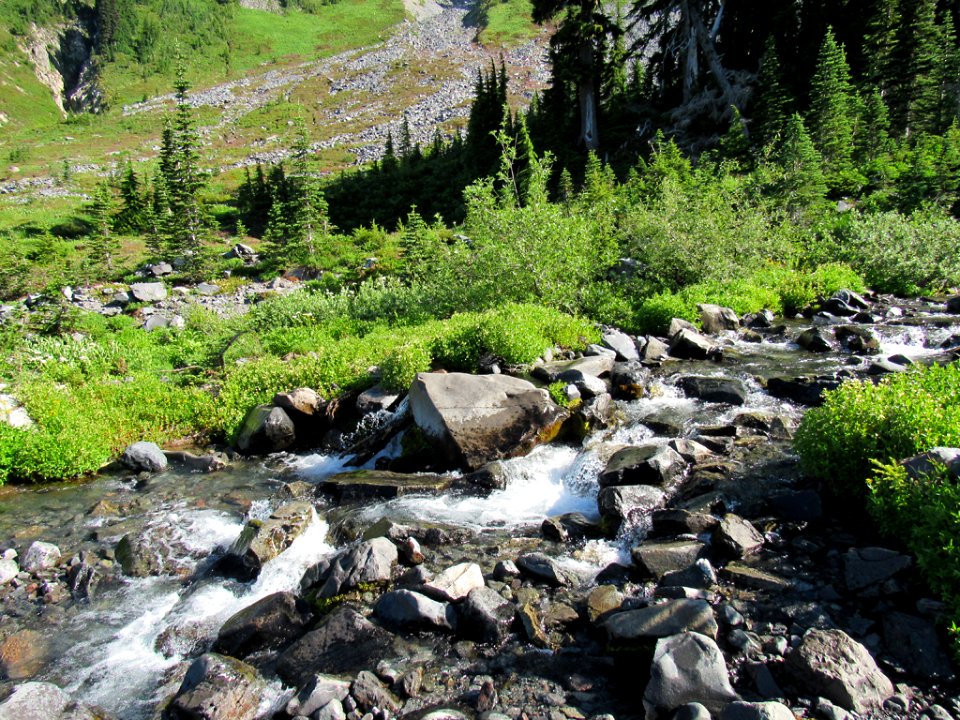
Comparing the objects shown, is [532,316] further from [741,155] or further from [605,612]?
[741,155]

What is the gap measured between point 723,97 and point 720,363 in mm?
43822

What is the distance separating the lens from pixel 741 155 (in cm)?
4078

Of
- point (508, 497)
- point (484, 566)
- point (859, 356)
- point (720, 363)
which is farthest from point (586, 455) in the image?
point (859, 356)

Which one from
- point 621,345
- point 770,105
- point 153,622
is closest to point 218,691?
point 153,622

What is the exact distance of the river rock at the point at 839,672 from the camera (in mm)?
4527

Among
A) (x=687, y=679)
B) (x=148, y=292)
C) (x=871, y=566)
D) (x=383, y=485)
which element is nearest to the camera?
(x=687, y=679)

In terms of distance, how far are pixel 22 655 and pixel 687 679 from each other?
702 centimetres

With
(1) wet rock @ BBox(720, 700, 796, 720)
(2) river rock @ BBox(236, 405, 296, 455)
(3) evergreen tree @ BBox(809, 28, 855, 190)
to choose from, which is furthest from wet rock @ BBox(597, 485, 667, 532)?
(3) evergreen tree @ BBox(809, 28, 855, 190)

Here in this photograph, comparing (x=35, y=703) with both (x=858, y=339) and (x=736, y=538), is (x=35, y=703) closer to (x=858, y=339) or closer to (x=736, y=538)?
(x=736, y=538)

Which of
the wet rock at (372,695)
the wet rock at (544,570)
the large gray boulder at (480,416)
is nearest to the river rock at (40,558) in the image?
the wet rock at (372,695)

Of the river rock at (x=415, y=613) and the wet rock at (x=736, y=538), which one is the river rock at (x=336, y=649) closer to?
the river rock at (x=415, y=613)

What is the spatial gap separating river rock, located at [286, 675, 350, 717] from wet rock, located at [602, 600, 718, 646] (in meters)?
2.56

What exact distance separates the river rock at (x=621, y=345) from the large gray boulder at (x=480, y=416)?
484 cm

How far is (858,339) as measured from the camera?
55.2 feet
